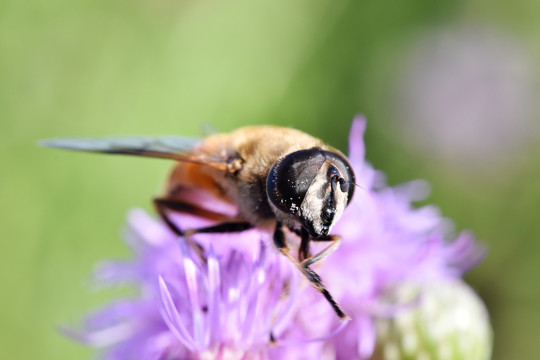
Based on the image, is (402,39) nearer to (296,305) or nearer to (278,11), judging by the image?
(278,11)

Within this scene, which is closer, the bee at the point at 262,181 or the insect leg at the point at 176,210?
the bee at the point at 262,181

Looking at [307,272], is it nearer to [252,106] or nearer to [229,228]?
[229,228]

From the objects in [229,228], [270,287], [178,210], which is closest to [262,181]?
[229,228]

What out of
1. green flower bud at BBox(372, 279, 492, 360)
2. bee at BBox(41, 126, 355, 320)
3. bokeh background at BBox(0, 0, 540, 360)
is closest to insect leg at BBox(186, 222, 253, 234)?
bee at BBox(41, 126, 355, 320)

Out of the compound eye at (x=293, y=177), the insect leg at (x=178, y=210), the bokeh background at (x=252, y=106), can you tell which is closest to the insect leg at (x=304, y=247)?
the compound eye at (x=293, y=177)

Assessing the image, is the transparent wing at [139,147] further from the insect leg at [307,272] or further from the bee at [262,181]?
the insect leg at [307,272]

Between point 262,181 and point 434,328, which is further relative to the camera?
point 434,328

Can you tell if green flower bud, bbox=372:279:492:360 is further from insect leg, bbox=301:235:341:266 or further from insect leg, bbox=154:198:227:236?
insect leg, bbox=154:198:227:236
